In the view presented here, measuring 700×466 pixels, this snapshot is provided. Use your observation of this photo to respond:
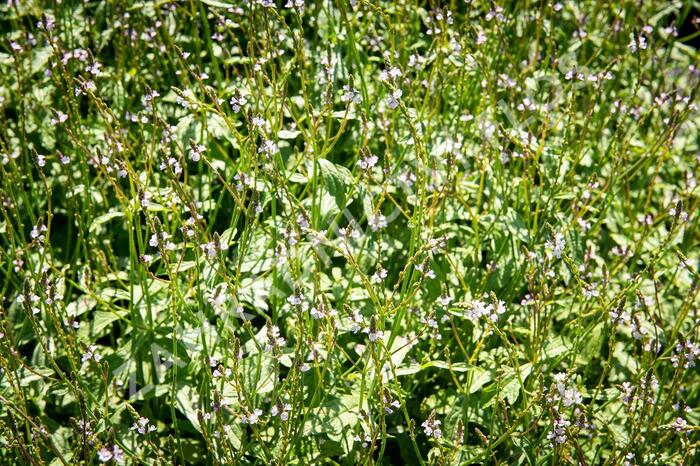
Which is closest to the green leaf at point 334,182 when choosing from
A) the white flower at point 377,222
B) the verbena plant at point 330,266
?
the verbena plant at point 330,266

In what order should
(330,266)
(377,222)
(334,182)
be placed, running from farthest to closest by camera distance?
(330,266) < (334,182) < (377,222)

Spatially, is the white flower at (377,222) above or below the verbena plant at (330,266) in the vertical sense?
above

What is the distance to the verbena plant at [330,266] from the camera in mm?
2455

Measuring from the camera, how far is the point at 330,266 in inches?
123

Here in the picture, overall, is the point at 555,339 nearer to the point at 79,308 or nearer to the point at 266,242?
the point at 266,242

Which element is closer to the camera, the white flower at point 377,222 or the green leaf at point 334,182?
the white flower at point 377,222

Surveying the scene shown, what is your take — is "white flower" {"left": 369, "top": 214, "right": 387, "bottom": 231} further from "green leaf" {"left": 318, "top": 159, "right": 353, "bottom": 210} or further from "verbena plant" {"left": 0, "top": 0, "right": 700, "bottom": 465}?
"green leaf" {"left": 318, "top": 159, "right": 353, "bottom": 210}

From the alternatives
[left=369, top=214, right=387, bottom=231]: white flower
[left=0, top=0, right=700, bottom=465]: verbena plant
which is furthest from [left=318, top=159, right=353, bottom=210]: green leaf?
[left=369, top=214, right=387, bottom=231]: white flower

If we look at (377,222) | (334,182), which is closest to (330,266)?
(334,182)

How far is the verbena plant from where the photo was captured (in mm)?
2455

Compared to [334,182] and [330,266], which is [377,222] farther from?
[330,266]

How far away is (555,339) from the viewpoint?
2998 mm

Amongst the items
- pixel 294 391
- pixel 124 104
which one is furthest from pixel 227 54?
pixel 294 391

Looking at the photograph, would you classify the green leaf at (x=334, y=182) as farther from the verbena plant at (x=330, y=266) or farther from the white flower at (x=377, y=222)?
the white flower at (x=377, y=222)
